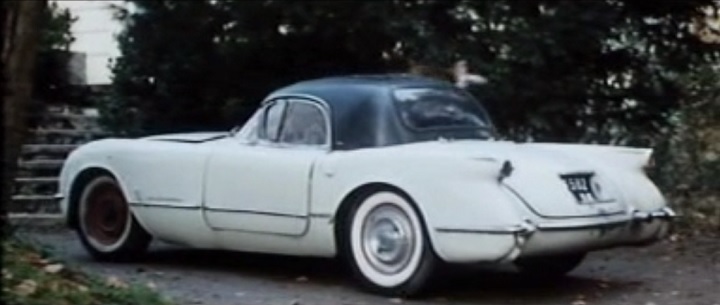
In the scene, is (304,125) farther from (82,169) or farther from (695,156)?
(695,156)

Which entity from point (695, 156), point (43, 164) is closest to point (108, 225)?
point (43, 164)

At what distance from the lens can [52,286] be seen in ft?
24.2

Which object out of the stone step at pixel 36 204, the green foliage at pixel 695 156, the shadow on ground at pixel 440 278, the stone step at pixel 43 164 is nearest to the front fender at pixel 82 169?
the shadow on ground at pixel 440 278

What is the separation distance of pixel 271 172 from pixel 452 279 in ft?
5.00

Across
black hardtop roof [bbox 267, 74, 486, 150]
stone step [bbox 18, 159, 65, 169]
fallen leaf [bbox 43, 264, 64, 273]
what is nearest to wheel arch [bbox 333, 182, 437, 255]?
black hardtop roof [bbox 267, 74, 486, 150]

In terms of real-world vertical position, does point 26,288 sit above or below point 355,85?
below

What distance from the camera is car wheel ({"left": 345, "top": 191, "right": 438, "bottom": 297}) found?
9586 millimetres

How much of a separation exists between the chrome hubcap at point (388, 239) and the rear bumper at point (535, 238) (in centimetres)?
33

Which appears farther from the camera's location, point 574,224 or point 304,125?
point 304,125

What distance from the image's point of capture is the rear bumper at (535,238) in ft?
30.0

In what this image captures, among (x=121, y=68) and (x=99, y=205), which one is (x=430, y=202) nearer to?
(x=99, y=205)

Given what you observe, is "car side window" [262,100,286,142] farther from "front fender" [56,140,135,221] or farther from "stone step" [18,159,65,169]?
"stone step" [18,159,65,169]

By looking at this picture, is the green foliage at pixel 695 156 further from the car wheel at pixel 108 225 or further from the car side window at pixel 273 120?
the car wheel at pixel 108 225

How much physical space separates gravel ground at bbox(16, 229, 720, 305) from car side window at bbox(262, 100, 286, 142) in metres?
1.05
